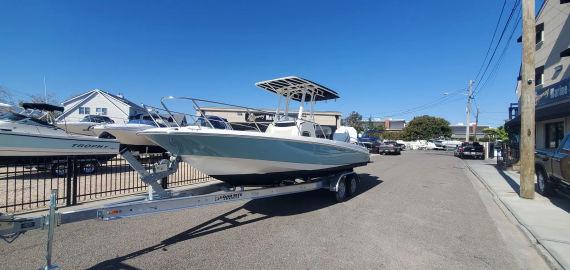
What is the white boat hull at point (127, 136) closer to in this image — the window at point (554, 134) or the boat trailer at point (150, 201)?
the boat trailer at point (150, 201)

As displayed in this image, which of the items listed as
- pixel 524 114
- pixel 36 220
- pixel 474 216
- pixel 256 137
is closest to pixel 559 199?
pixel 524 114

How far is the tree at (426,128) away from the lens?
211 feet

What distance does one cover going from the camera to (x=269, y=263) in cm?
408

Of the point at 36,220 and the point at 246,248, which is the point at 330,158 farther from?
the point at 36,220

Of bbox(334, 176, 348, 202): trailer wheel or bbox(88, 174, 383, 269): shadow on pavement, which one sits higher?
bbox(334, 176, 348, 202): trailer wheel

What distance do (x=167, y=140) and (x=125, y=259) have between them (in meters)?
1.96

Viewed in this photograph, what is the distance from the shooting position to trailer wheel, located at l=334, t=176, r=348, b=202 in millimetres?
7715

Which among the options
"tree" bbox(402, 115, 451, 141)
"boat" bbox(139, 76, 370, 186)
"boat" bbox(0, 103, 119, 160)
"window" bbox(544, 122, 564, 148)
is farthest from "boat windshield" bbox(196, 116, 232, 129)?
"tree" bbox(402, 115, 451, 141)

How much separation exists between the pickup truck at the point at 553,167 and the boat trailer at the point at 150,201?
15.9 feet

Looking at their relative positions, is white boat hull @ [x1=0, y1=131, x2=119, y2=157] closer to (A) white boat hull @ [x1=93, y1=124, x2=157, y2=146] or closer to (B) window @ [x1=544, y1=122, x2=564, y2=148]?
(A) white boat hull @ [x1=93, y1=124, x2=157, y2=146]

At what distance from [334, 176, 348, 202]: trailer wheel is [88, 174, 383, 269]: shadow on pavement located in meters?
0.19

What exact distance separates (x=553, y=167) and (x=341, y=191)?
17.4ft

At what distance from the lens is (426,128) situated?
211 ft

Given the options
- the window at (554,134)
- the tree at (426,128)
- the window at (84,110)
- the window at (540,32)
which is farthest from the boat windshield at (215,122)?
the tree at (426,128)
